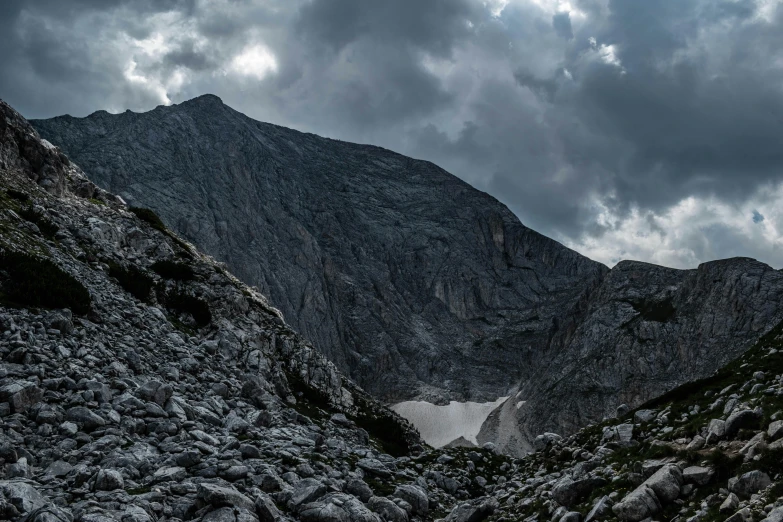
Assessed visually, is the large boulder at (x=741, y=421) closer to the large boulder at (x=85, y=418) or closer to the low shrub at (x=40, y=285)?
the large boulder at (x=85, y=418)

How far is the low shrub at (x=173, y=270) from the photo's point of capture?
39.7m

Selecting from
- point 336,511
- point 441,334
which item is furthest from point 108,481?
point 441,334

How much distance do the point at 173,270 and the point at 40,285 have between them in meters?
17.6

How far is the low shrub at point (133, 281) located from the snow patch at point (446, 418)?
12060 cm

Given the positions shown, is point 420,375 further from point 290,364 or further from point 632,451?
point 632,451

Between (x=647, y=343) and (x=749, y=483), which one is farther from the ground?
(x=647, y=343)

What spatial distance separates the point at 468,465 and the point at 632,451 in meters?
14.7

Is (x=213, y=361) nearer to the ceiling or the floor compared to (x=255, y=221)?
nearer to the floor

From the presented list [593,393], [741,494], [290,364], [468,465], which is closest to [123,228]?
[290,364]

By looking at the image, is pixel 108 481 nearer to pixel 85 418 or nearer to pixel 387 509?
pixel 85 418

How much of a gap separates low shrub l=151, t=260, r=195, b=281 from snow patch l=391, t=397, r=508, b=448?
376ft

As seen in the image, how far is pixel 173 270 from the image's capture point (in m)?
40.5

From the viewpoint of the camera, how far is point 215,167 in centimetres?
19238

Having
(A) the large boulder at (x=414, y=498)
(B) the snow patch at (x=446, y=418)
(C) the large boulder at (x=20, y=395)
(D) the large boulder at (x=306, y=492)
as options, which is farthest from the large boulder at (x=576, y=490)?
(B) the snow patch at (x=446, y=418)
